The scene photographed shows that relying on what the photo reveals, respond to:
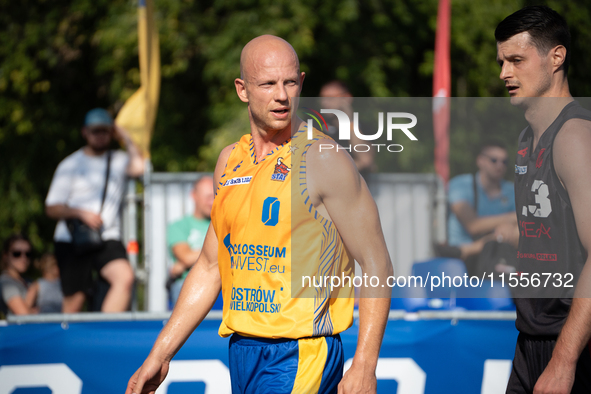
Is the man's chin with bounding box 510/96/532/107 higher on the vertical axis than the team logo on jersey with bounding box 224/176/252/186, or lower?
higher

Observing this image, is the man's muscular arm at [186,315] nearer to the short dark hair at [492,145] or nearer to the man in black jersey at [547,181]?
the man in black jersey at [547,181]

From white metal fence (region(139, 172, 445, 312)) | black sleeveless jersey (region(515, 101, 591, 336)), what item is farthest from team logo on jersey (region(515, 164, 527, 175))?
white metal fence (region(139, 172, 445, 312))

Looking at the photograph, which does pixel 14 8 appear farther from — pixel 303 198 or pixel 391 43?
pixel 303 198

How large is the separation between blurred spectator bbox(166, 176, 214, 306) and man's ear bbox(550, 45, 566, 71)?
156 inches

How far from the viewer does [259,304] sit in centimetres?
246

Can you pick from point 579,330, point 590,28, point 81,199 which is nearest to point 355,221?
point 579,330

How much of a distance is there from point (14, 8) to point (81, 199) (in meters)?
8.60

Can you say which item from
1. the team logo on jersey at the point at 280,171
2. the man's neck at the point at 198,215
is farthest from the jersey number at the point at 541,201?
the man's neck at the point at 198,215

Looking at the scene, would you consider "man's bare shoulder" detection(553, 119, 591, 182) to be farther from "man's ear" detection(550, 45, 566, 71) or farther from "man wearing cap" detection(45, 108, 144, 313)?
"man wearing cap" detection(45, 108, 144, 313)

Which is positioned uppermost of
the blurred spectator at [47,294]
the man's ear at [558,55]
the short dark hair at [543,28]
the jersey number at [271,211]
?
the short dark hair at [543,28]

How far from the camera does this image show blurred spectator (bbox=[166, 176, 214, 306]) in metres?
6.00

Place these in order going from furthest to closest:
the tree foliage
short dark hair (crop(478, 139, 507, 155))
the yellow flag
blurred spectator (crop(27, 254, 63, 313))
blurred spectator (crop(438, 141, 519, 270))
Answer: the tree foliage, the yellow flag, blurred spectator (crop(27, 254, 63, 313)), short dark hair (crop(478, 139, 507, 155)), blurred spectator (crop(438, 141, 519, 270))

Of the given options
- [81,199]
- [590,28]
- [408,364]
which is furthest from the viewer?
[590,28]

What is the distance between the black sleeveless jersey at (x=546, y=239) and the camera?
242 cm
